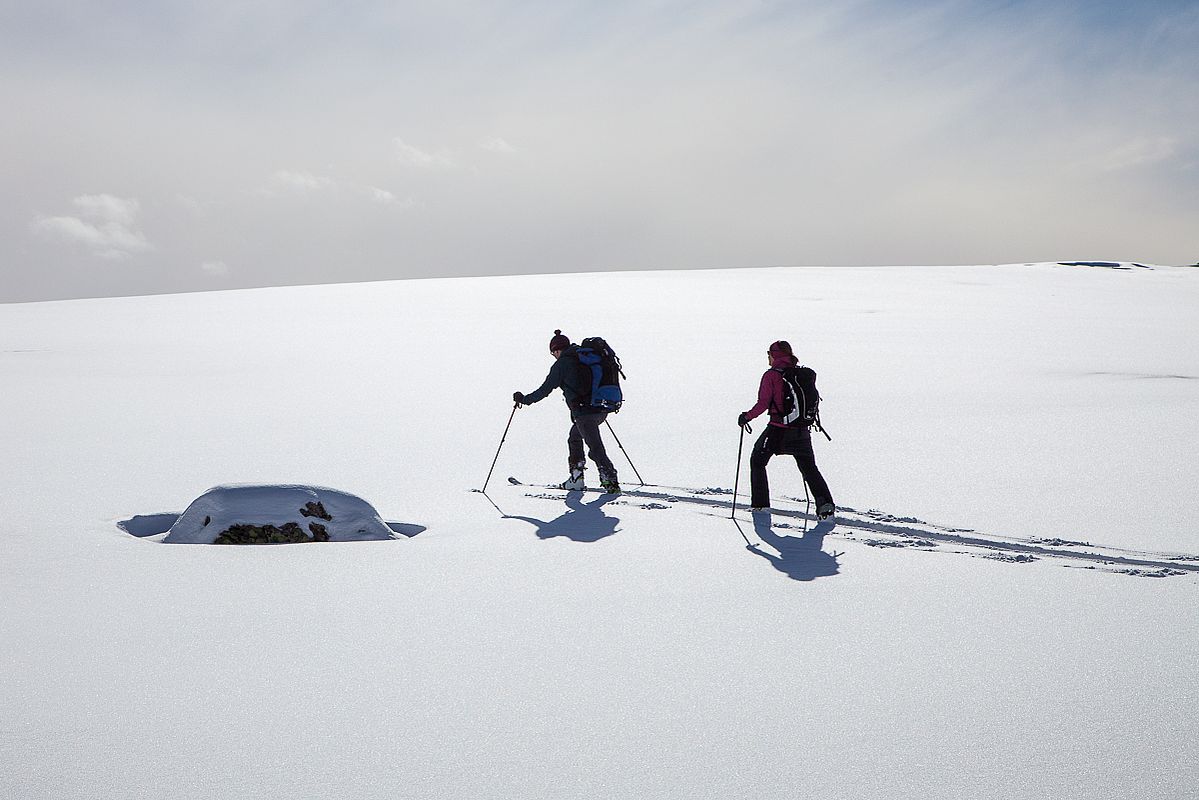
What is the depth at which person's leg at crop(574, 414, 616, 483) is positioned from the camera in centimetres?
855

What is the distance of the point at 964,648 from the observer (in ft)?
14.2

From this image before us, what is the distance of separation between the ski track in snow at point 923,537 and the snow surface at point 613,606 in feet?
0.13

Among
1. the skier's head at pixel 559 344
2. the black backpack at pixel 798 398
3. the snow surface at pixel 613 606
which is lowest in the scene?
the snow surface at pixel 613 606

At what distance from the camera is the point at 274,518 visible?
6.58 metres

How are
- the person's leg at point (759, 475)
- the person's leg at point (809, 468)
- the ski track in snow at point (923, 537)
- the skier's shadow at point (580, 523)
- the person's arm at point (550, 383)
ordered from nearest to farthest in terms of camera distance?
the ski track in snow at point (923, 537) → the skier's shadow at point (580, 523) → the person's leg at point (809, 468) → the person's leg at point (759, 475) → the person's arm at point (550, 383)

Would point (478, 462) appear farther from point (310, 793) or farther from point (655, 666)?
point (310, 793)

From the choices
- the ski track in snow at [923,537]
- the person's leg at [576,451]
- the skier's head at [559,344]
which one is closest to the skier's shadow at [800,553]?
the ski track in snow at [923,537]

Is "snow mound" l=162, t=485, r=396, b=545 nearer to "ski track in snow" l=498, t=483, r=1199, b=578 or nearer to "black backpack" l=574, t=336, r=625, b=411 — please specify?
"ski track in snow" l=498, t=483, r=1199, b=578

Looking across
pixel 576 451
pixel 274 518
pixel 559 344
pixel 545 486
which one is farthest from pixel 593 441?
pixel 274 518

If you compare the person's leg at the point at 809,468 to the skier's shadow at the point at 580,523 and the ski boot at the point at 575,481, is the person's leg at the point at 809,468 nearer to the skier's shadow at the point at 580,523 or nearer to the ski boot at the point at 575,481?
the skier's shadow at the point at 580,523

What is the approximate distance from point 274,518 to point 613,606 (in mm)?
2930

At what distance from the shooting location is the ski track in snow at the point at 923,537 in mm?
Answer: 5781

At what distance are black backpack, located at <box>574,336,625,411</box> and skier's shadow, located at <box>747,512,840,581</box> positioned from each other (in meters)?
1.94

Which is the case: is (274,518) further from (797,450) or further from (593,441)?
(797,450)
